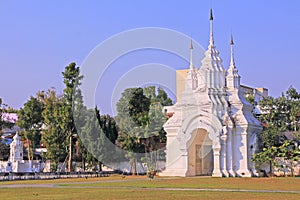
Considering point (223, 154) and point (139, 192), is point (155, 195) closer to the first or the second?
point (139, 192)

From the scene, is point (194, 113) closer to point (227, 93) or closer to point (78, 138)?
point (227, 93)

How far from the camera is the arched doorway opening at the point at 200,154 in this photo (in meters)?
50.2

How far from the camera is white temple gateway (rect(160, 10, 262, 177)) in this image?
47.7m

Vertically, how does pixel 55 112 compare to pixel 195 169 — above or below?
above

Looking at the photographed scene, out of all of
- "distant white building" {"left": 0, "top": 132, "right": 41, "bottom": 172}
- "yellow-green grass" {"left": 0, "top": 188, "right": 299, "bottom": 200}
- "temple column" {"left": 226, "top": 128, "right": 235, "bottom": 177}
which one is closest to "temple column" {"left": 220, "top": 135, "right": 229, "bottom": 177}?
"temple column" {"left": 226, "top": 128, "right": 235, "bottom": 177}

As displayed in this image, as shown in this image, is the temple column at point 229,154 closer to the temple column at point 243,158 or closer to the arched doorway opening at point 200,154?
the temple column at point 243,158

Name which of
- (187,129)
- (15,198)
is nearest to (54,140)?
(187,129)

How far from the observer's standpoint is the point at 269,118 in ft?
201

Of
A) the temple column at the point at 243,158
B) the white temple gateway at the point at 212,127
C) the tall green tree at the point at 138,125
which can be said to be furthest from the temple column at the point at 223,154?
the tall green tree at the point at 138,125

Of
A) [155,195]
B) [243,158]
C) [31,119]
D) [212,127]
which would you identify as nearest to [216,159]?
Answer: [243,158]

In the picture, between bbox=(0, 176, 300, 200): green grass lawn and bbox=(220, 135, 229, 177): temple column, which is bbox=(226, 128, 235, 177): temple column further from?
bbox=(0, 176, 300, 200): green grass lawn

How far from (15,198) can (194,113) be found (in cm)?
2924

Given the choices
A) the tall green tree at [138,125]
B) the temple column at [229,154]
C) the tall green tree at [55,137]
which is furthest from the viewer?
the tall green tree at [55,137]

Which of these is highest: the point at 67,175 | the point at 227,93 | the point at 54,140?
the point at 227,93
